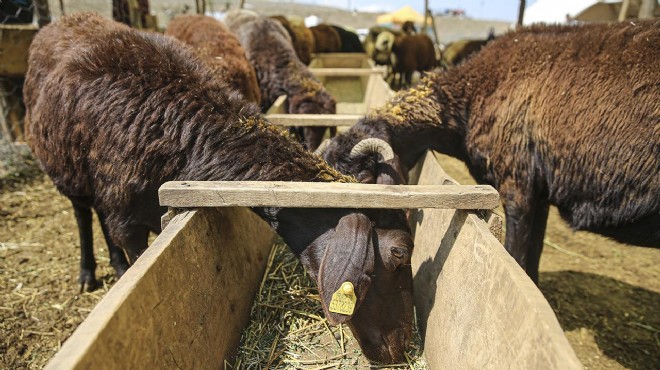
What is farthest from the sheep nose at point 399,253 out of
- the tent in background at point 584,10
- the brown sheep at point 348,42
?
the brown sheep at point 348,42

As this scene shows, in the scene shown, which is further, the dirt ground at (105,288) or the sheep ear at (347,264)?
the dirt ground at (105,288)

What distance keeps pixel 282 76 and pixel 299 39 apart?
521cm

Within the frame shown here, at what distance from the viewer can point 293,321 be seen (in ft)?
9.95

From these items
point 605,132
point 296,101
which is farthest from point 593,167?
point 296,101

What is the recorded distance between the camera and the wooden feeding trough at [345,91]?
170 inches

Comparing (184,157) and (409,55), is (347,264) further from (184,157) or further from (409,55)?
(409,55)

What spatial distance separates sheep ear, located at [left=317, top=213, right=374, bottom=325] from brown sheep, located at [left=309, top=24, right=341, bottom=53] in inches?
539

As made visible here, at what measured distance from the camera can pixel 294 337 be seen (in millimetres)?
2881

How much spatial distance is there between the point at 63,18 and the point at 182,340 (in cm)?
309

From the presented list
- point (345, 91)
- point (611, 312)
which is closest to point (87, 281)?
point (611, 312)

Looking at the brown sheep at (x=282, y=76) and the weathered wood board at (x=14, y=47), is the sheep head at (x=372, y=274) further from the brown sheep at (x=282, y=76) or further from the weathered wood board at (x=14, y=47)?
the weathered wood board at (x=14, y=47)

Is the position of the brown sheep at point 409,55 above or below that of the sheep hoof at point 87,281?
above

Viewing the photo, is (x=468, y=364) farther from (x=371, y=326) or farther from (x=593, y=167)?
(x=593, y=167)

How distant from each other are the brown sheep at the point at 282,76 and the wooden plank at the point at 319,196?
10.8ft
